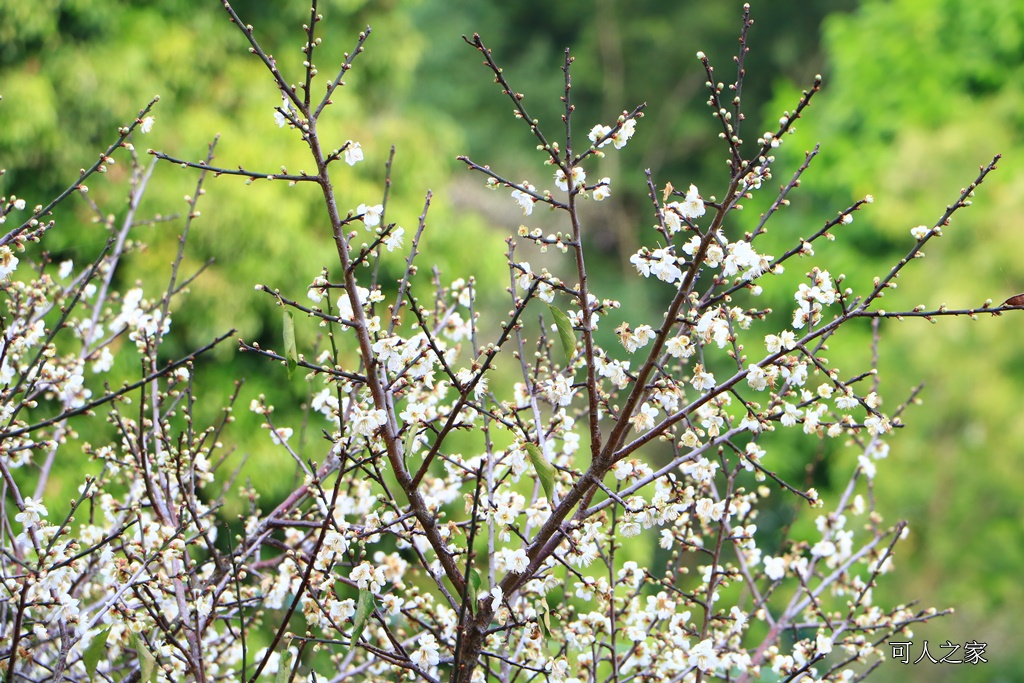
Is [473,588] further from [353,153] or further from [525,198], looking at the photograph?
[353,153]

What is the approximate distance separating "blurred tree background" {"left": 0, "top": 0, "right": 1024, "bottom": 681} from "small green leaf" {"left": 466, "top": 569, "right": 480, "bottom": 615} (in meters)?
3.60

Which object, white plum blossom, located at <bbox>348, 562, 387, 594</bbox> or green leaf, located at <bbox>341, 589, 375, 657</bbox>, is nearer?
green leaf, located at <bbox>341, 589, 375, 657</bbox>

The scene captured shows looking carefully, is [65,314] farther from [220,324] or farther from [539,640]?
[220,324]

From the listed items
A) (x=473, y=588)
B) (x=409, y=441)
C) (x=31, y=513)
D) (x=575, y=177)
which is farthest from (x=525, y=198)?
(x=31, y=513)

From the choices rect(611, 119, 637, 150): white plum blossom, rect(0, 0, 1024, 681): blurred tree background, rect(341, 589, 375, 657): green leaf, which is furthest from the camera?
rect(0, 0, 1024, 681): blurred tree background

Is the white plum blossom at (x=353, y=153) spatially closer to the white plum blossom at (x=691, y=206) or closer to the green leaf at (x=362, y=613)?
the white plum blossom at (x=691, y=206)

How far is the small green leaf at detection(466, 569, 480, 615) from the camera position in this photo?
1.83m

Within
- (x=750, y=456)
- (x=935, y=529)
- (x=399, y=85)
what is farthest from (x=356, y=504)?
(x=935, y=529)

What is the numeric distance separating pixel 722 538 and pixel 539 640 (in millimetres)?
567

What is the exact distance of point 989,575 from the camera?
9109mm

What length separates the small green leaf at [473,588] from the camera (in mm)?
1834

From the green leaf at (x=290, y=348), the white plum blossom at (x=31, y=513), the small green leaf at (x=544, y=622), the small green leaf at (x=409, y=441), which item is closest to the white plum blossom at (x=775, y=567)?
the small green leaf at (x=544, y=622)

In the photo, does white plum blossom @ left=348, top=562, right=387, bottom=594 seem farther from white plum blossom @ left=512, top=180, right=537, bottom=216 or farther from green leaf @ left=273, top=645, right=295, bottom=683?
white plum blossom @ left=512, top=180, right=537, bottom=216

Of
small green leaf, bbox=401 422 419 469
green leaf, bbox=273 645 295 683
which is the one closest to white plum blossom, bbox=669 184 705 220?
small green leaf, bbox=401 422 419 469
